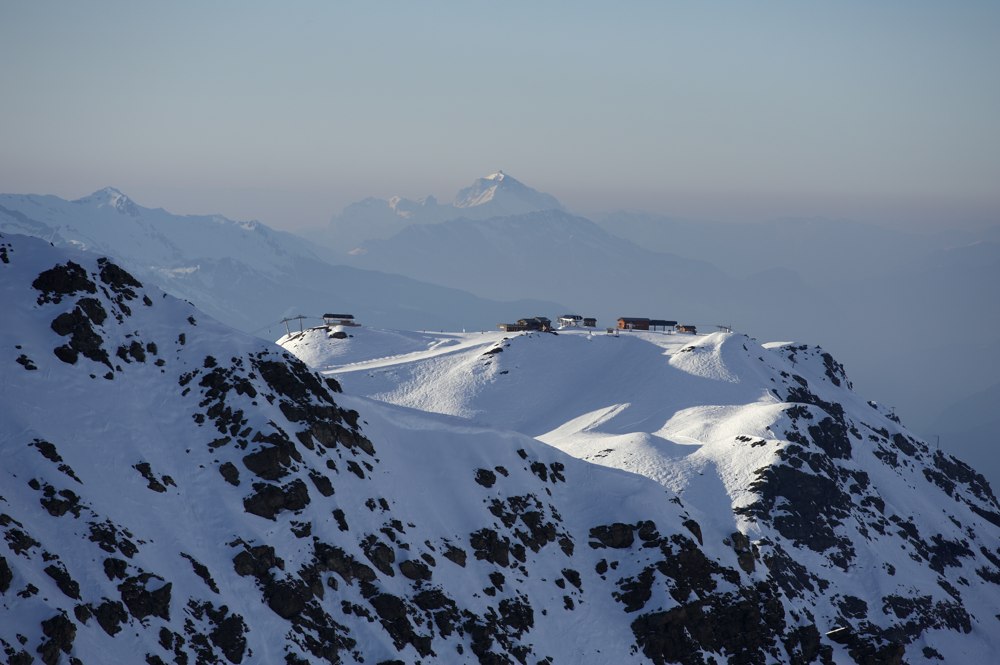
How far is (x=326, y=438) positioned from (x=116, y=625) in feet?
99.2

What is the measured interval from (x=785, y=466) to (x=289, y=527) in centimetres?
7518

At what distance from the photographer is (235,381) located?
9706 cm

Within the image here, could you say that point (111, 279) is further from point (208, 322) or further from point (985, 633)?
point (985, 633)

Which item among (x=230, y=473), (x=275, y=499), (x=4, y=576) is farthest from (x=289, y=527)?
(x=4, y=576)

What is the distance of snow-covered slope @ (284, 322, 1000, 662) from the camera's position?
136 meters

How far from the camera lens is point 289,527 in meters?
89.2

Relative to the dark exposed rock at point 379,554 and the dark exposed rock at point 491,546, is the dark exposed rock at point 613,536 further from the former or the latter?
the dark exposed rock at point 379,554

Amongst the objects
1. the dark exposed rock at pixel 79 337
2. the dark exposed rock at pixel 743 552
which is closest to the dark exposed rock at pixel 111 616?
the dark exposed rock at pixel 79 337

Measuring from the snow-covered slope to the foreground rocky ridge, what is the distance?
8.77 m

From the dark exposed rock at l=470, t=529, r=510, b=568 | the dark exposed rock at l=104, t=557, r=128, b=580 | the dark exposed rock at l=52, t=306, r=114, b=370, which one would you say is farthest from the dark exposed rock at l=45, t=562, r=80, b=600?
the dark exposed rock at l=470, t=529, r=510, b=568

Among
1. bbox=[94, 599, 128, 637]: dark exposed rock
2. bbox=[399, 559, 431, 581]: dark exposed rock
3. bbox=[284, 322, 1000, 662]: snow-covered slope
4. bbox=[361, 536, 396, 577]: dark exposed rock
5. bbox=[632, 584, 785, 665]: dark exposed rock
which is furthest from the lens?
bbox=[284, 322, 1000, 662]: snow-covered slope

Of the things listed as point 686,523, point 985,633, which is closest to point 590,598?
point 686,523

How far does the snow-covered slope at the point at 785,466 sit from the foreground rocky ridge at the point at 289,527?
345 inches

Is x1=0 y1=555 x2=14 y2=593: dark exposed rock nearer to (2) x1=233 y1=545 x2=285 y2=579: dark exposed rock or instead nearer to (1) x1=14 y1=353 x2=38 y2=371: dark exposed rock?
(2) x1=233 y1=545 x2=285 y2=579: dark exposed rock
